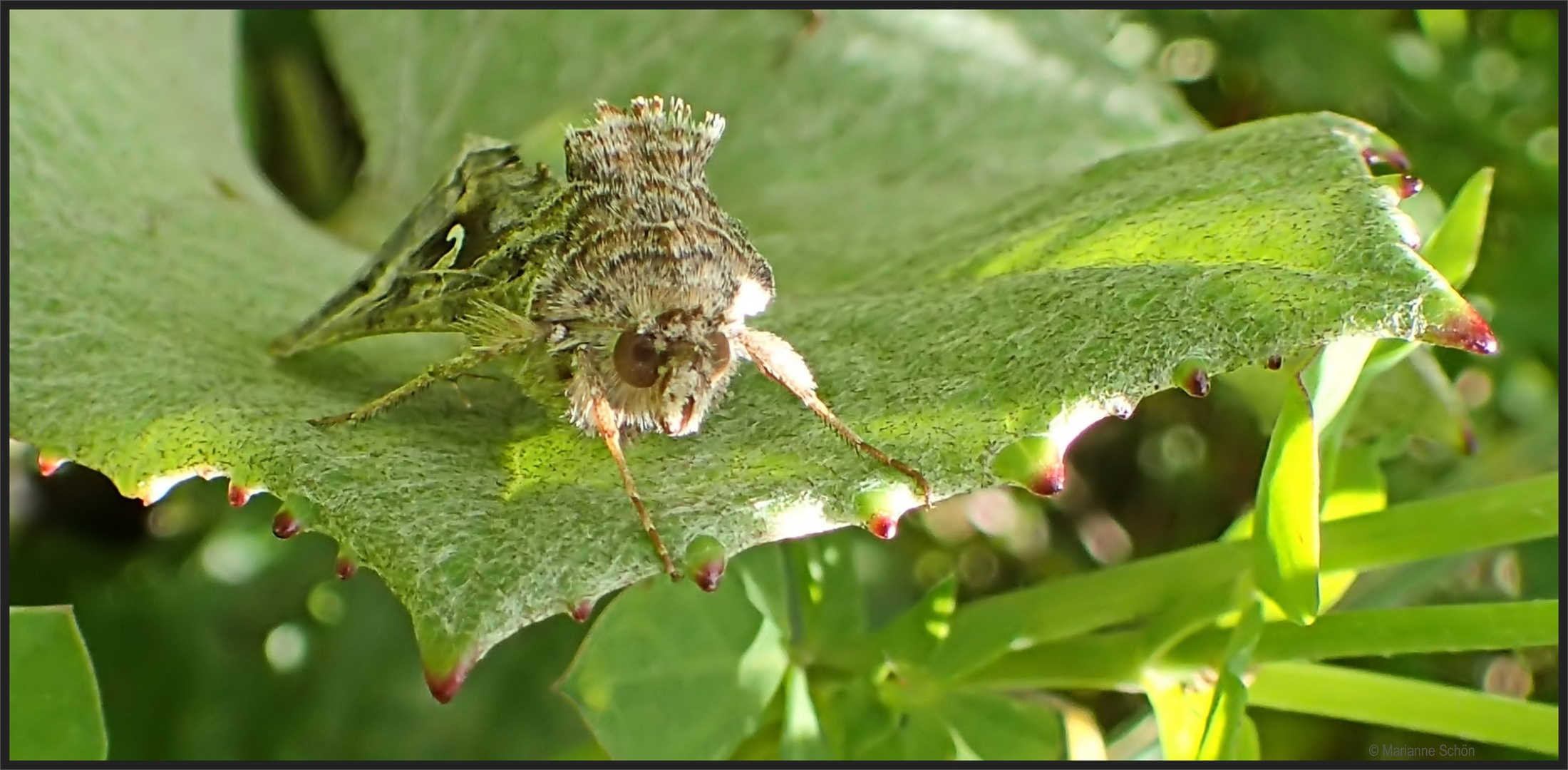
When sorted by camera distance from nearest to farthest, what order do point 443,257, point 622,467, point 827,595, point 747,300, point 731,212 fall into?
point 622,467
point 747,300
point 443,257
point 827,595
point 731,212

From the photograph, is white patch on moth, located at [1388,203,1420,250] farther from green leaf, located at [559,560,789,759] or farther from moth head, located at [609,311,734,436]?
green leaf, located at [559,560,789,759]

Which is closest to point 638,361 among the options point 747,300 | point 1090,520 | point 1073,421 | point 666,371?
point 666,371

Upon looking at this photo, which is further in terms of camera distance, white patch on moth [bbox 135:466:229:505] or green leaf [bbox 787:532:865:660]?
green leaf [bbox 787:532:865:660]

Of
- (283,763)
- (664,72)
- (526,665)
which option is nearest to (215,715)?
(283,763)

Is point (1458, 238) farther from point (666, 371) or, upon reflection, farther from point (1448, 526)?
point (666, 371)

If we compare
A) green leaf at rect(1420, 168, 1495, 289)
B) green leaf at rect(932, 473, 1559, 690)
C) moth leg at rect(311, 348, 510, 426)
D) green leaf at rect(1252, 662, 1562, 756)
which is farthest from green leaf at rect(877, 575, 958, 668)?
green leaf at rect(1420, 168, 1495, 289)

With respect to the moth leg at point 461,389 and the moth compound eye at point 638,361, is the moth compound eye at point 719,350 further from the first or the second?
the moth leg at point 461,389

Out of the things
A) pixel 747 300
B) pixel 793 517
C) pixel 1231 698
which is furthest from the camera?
pixel 747 300
